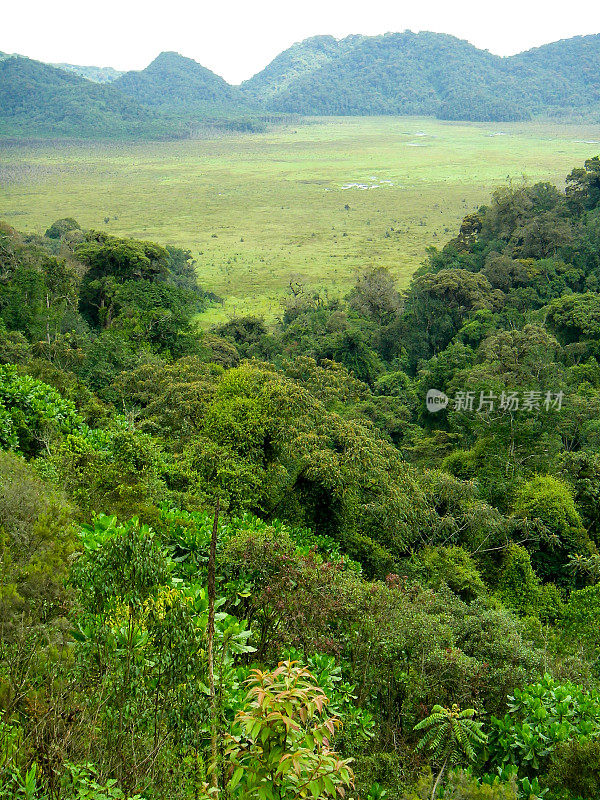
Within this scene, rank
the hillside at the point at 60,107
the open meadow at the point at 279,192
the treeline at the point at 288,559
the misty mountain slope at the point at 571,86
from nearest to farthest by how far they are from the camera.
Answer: the treeline at the point at 288,559 < the open meadow at the point at 279,192 < the hillside at the point at 60,107 < the misty mountain slope at the point at 571,86

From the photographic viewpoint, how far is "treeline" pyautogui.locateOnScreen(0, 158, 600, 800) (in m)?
3.22

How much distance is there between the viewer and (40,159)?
109312mm

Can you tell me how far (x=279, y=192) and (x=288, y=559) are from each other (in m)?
85.4

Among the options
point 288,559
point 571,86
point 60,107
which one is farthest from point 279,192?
point 571,86

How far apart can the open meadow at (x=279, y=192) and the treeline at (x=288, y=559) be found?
18110 mm

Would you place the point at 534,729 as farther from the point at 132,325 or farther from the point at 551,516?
the point at 132,325

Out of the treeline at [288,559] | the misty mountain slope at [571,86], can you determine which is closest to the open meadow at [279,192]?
the treeline at [288,559]

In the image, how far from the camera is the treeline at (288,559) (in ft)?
10.6

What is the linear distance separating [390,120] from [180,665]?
20287cm

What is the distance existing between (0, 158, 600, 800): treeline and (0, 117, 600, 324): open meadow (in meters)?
18.1

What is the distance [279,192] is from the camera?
86.4m

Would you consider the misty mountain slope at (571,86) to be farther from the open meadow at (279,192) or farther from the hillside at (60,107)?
the hillside at (60,107)

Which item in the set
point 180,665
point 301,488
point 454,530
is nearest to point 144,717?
point 180,665

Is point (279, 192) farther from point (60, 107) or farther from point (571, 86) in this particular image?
point (571, 86)
